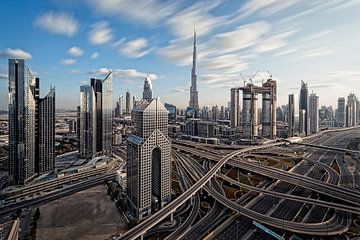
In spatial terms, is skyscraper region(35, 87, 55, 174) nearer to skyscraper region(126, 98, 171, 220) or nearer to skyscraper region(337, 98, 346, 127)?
skyscraper region(126, 98, 171, 220)

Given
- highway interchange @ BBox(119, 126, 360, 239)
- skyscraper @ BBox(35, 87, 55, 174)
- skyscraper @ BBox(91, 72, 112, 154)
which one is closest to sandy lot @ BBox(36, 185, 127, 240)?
highway interchange @ BBox(119, 126, 360, 239)

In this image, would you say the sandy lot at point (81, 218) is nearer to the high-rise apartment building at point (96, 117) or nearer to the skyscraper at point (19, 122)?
the skyscraper at point (19, 122)

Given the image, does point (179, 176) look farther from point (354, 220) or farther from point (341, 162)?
A: point (341, 162)

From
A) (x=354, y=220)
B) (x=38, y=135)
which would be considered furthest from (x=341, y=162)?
(x=38, y=135)

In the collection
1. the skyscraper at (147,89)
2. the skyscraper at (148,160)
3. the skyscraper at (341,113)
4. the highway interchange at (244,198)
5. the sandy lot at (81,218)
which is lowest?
the sandy lot at (81,218)

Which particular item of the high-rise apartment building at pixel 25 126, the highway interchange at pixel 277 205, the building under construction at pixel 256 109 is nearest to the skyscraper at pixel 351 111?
the building under construction at pixel 256 109

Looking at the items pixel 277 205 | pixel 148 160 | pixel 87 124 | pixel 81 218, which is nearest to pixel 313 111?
pixel 277 205
